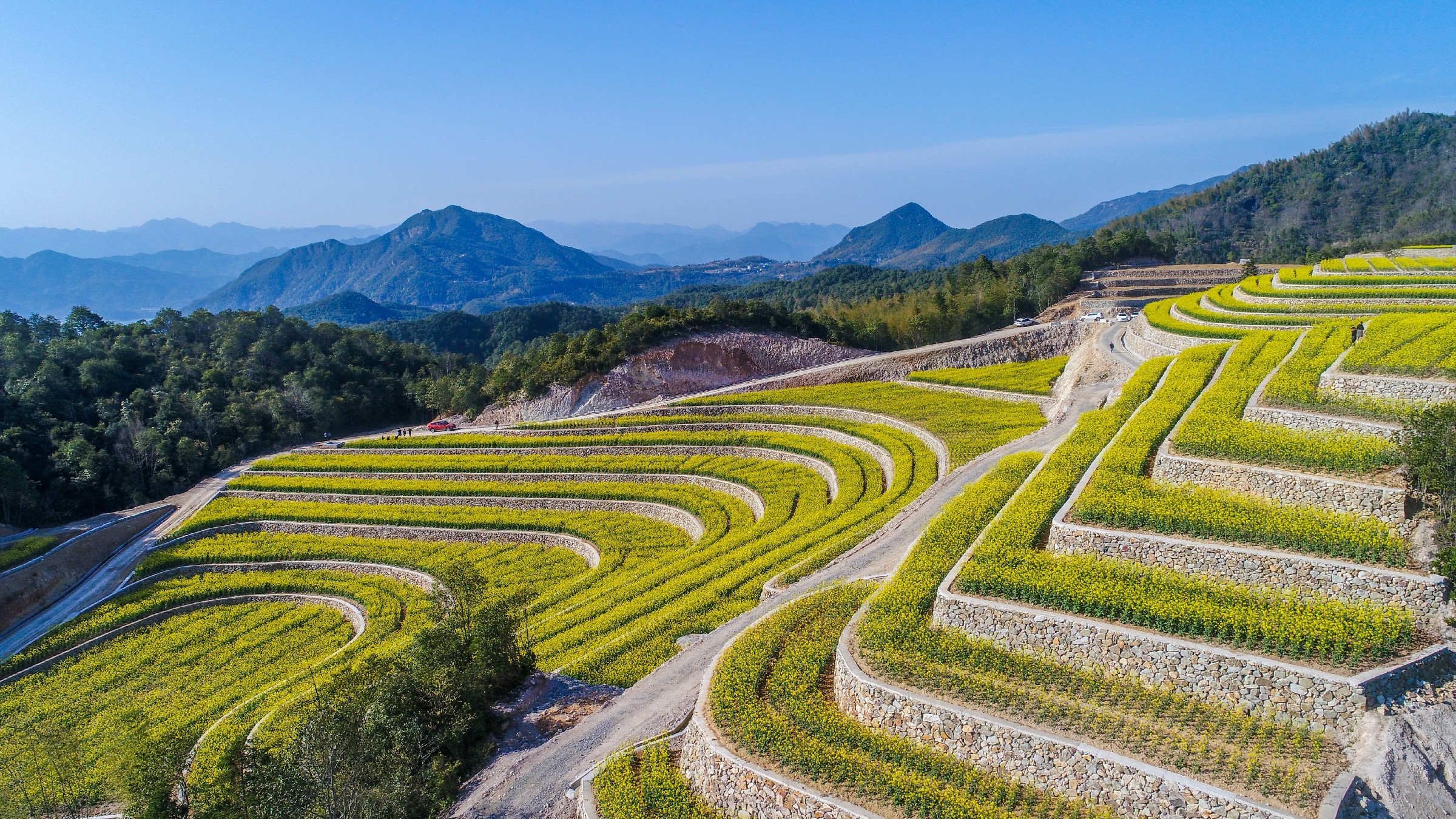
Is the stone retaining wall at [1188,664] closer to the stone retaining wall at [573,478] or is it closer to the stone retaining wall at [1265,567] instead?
the stone retaining wall at [1265,567]

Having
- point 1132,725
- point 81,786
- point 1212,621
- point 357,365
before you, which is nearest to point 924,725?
point 1132,725

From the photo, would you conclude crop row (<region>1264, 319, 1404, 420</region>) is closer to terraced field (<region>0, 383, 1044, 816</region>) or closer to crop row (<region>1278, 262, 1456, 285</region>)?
terraced field (<region>0, 383, 1044, 816</region>)

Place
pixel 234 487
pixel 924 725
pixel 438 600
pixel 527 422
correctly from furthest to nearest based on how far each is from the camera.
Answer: pixel 527 422, pixel 234 487, pixel 438 600, pixel 924 725

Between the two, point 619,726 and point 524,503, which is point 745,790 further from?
point 524,503

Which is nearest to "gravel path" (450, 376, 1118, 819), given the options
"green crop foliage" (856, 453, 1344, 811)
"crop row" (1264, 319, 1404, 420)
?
"green crop foliage" (856, 453, 1344, 811)

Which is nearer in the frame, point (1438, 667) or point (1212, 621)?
point (1438, 667)

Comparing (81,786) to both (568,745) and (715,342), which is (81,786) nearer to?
(568,745)

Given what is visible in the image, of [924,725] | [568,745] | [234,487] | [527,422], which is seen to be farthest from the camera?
[527,422]
